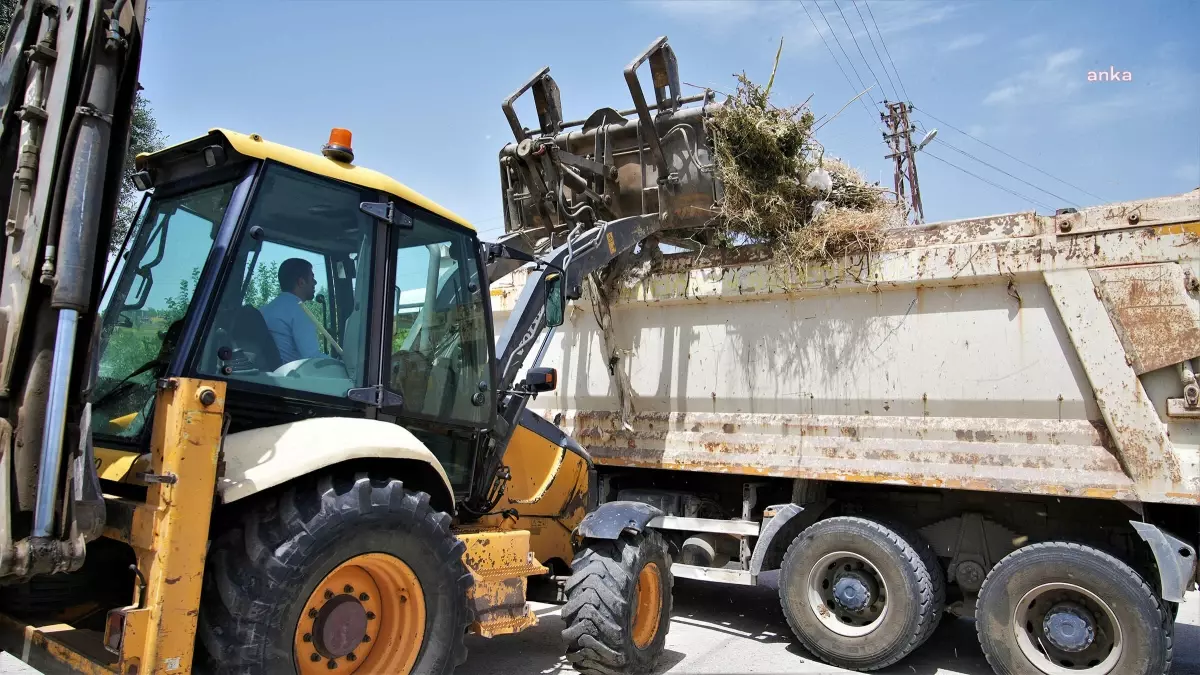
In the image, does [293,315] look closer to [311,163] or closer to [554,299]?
[311,163]

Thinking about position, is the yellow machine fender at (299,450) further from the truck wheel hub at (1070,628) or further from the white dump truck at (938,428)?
the truck wheel hub at (1070,628)

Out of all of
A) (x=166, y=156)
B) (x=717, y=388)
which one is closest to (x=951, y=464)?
(x=717, y=388)

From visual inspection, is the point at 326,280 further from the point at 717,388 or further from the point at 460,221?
the point at 717,388

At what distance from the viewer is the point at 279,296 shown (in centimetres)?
323

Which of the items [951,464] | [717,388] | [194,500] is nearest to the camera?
[194,500]

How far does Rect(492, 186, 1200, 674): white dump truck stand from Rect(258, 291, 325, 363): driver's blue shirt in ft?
9.22

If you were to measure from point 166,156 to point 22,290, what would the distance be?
122 centimetres

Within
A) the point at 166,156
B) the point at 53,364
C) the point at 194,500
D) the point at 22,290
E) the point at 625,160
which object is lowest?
the point at 194,500

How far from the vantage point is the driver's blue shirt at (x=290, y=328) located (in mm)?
3186

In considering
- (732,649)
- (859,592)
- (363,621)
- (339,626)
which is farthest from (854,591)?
(339,626)

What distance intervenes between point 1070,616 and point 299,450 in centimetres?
404

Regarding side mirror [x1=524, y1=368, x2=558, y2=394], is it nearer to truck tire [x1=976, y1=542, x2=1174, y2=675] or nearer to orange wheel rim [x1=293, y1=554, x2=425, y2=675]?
orange wheel rim [x1=293, y1=554, x2=425, y2=675]

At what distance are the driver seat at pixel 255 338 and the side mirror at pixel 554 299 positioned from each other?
6.04ft

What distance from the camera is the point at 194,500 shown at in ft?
8.43
